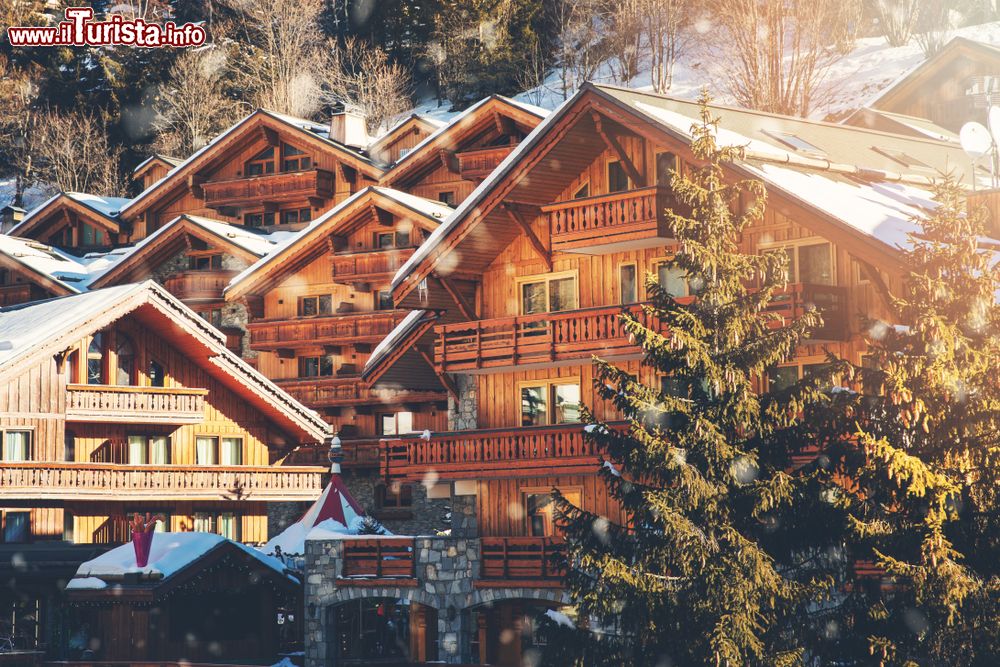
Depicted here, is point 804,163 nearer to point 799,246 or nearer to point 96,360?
point 799,246

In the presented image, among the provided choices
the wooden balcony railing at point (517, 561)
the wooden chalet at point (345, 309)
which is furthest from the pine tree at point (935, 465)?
the wooden chalet at point (345, 309)

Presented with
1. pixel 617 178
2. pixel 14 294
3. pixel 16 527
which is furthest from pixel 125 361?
pixel 14 294

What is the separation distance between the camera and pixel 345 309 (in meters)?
52.6

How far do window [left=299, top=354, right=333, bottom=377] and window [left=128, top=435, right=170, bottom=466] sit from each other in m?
10.9

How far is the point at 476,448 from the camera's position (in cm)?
3416

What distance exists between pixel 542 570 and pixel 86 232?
41.4 meters

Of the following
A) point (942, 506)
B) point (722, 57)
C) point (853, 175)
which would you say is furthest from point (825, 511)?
point (722, 57)

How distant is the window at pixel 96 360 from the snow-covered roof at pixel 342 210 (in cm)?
1116

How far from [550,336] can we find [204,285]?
2596cm

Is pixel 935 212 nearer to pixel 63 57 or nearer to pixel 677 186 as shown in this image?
pixel 677 186

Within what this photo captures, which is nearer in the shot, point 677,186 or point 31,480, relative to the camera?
point 677,186

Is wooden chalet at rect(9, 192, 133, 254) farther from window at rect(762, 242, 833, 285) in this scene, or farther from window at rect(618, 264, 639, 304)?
window at rect(762, 242, 833, 285)

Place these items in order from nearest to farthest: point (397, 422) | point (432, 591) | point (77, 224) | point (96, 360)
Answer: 1. point (432, 591)
2. point (96, 360)
3. point (397, 422)
4. point (77, 224)

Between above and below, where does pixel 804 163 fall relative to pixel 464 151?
below
